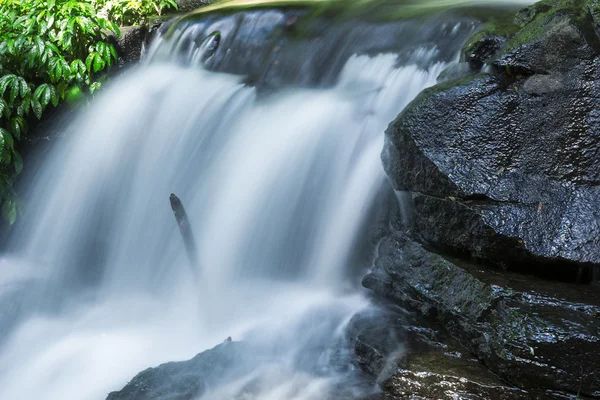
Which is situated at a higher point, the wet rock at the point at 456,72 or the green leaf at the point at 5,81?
the green leaf at the point at 5,81

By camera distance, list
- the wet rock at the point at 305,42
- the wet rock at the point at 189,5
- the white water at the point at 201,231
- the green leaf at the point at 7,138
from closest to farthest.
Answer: the white water at the point at 201,231 < the wet rock at the point at 305,42 < the green leaf at the point at 7,138 < the wet rock at the point at 189,5

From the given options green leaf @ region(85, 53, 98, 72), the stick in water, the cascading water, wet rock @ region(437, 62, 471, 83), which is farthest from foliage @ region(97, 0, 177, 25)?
wet rock @ region(437, 62, 471, 83)

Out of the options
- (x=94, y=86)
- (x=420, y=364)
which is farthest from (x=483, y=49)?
(x=94, y=86)

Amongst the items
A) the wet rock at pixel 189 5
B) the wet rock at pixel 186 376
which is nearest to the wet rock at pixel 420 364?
the wet rock at pixel 186 376

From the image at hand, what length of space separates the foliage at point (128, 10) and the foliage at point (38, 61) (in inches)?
33.6

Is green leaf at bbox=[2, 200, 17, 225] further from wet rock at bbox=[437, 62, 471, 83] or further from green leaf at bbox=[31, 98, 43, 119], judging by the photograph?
wet rock at bbox=[437, 62, 471, 83]

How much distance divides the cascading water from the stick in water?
0.75 feet

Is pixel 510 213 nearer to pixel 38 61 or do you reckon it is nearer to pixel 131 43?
pixel 38 61

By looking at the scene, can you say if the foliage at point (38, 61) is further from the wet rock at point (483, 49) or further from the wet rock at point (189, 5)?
the wet rock at point (483, 49)

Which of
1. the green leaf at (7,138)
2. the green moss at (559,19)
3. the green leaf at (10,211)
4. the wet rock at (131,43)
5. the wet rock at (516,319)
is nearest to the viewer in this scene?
the wet rock at (516,319)

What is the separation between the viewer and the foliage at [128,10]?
684cm

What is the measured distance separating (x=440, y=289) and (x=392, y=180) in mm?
749

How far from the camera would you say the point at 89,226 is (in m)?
4.81

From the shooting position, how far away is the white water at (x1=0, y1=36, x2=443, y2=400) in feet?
11.1
